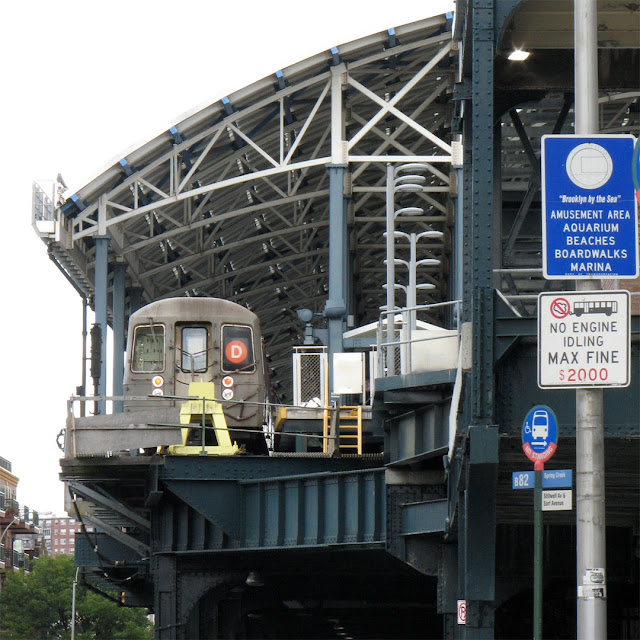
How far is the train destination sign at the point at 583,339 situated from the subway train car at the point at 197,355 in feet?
72.9

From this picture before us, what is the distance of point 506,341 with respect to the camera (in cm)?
1812

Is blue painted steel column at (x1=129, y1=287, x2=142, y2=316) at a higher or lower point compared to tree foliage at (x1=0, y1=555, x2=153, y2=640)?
higher

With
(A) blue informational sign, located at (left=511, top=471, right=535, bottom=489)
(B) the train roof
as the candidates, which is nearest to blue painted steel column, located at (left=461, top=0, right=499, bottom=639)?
(A) blue informational sign, located at (left=511, top=471, right=535, bottom=489)

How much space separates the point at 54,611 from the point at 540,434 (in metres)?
94.6

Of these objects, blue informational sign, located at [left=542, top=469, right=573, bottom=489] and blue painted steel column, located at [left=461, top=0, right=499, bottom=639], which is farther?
blue painted steel column, located at [left=461, top=0, right=499, bottom=639]

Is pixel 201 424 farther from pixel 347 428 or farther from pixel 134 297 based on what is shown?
pixel 134 297

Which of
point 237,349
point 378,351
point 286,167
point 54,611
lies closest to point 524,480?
point 378,351

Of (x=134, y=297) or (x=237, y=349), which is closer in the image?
(x=237, y=349)

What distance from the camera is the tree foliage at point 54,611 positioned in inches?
4176

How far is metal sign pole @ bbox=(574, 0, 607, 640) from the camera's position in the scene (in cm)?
1318

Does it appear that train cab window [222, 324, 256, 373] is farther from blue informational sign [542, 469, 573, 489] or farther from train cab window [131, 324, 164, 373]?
blue informational sign [542, 469, 573, 489]

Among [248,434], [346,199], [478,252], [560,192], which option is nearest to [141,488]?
[248,434]

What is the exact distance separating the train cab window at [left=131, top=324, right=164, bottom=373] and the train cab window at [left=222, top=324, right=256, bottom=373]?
5.19 ft

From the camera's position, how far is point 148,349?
3622 centimetres
